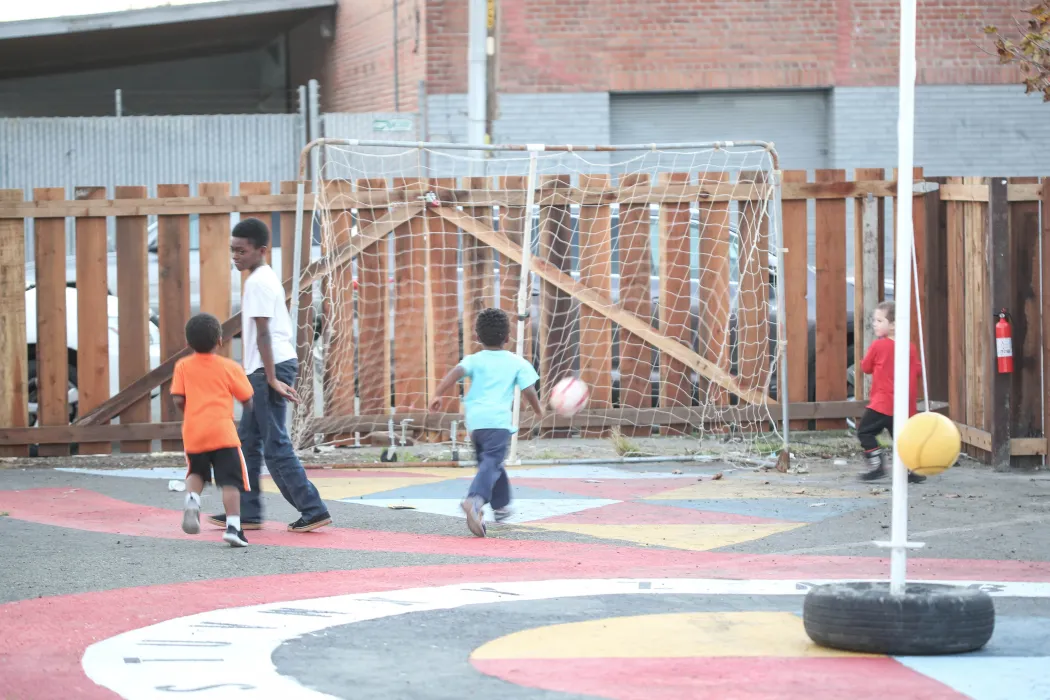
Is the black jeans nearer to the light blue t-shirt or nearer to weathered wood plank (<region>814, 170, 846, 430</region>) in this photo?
weathered wood plank (<region>814, 170, 846, 430</region>)

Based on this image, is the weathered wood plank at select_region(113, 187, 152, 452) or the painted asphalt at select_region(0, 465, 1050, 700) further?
the weathered wood plank at select_region(113, 187, 152, 452)

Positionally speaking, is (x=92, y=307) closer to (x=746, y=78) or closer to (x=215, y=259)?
(x=215, y=259)

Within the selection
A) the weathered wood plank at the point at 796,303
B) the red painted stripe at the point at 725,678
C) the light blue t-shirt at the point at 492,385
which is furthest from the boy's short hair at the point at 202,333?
the weathered wood plank at the point at 796,303

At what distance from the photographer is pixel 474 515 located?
28.0 ft

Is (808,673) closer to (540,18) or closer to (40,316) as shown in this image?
(40,316)

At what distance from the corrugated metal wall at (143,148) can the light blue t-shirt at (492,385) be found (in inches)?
596

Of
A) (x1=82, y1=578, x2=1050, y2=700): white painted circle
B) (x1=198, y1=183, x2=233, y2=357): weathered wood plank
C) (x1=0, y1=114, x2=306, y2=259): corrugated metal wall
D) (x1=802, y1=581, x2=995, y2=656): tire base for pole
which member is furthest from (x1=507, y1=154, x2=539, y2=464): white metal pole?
(x1=0, y1=114, x2=306, y2=259): corrugated metal wall

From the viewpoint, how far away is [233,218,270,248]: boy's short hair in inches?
A: 339

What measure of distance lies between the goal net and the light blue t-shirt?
3359mm

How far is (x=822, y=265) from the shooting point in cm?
1252

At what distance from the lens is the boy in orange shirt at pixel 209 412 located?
8.30 metres

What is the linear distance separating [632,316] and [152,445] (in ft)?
14.1

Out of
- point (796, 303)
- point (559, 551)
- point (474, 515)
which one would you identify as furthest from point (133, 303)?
point (796, 303)

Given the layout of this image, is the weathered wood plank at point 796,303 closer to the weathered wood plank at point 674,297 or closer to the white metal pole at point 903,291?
the weathered wood plank at point 674,297
